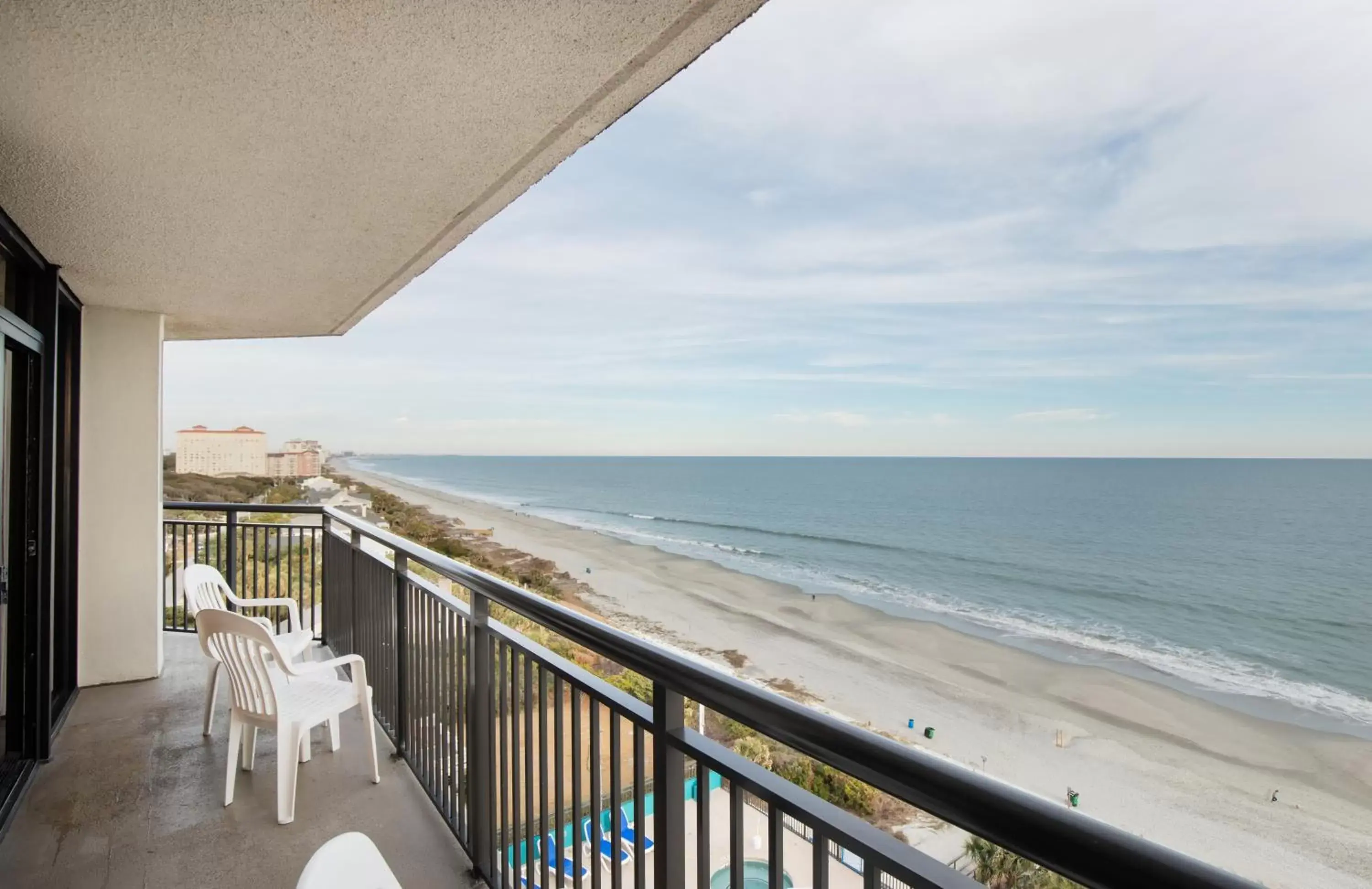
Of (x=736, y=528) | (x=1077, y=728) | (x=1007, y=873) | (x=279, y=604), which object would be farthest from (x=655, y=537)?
(x=279, y=604)

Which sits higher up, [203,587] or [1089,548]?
[203,587]

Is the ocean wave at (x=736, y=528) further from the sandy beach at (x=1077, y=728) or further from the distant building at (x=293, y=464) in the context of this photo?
the distant building at (x=293, y=464)

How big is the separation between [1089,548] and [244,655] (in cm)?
3408

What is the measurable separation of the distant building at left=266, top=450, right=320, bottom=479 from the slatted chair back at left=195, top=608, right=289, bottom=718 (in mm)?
15313

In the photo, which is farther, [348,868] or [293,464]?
[293,464]

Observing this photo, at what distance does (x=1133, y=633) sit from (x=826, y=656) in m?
9.69

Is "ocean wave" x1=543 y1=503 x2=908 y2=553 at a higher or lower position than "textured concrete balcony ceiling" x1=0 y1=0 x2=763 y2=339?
lower

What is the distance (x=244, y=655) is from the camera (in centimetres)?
255

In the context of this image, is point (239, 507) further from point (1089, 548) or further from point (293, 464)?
point (1089, 548)

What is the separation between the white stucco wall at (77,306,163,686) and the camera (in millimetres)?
4023

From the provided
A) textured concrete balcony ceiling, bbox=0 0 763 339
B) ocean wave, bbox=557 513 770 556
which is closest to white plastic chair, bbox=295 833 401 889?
textured concrete balcony ceiling, bbox=0 0 763 339

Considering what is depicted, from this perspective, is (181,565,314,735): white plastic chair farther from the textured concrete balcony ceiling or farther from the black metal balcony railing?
the textured concrete balcony ceiling

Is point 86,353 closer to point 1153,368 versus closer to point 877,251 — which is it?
point 877,251

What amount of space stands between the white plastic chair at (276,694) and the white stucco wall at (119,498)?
1940 mm
